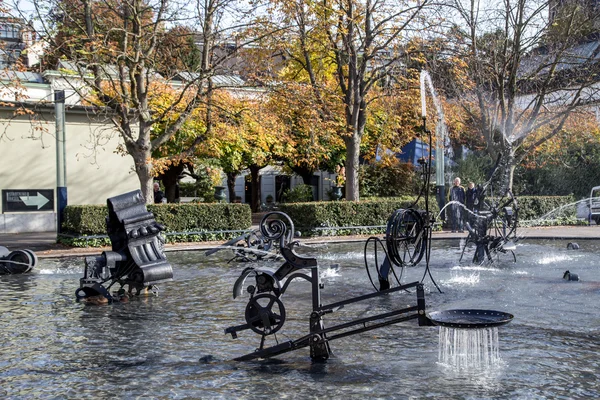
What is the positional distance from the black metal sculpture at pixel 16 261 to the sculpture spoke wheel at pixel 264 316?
29.0ft

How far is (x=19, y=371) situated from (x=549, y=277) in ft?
29.6

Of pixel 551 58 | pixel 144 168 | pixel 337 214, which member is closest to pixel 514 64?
pixel 551 58

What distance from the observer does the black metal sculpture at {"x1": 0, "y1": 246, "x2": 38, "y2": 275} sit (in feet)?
46.5

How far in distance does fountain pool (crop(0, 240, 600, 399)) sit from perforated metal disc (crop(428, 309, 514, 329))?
0.47 meters

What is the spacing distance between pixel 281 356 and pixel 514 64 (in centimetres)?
2122

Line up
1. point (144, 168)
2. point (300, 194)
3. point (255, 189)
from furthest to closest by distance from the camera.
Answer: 1. point (255, 189)
2. point (300, 194)
3. point (144, 168)

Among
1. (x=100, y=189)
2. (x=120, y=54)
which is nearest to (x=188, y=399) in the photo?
(x=120, y=54)

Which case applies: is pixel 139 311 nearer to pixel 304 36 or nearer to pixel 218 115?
pixel 218 115

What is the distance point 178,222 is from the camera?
21.2 meters

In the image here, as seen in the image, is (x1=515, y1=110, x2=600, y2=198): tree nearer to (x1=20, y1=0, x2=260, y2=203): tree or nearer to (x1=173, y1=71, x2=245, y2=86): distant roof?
(x1=173, y1=71, x2=245, y2=86): distant roof

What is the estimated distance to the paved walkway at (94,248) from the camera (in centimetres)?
1857

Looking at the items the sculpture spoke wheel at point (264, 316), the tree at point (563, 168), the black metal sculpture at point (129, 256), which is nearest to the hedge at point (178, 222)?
the black metal sculpture at point (129, 256)

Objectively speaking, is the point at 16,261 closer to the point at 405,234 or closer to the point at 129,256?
the point at 129,256

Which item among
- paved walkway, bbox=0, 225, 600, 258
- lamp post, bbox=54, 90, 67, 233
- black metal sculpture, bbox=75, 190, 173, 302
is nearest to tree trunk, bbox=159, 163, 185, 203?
paved walkway, bbox=0, 225, 600, 258
